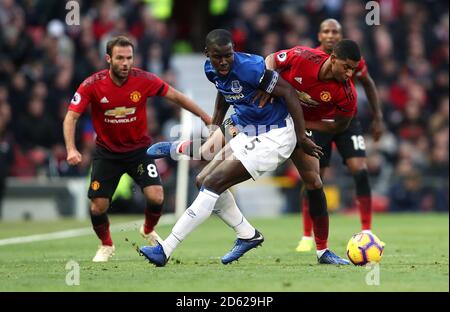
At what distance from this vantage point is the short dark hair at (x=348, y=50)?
937cm

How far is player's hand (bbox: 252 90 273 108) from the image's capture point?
9.23 metres

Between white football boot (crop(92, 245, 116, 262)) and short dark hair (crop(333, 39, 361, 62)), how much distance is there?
3.06 meters

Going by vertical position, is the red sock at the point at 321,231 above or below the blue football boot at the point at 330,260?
above

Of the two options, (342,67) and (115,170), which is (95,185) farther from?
(342,67)

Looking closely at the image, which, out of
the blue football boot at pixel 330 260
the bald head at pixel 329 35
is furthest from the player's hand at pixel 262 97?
the bald head at pixel 329 35

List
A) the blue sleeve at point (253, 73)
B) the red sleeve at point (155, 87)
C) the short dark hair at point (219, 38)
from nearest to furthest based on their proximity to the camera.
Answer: the short dark hair at point (219, 38)
the blue sleeve at point (253, 73)
the red sleeve at point (155, 87)

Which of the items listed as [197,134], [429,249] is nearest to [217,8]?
[197,134]

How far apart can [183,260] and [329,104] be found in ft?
6.76

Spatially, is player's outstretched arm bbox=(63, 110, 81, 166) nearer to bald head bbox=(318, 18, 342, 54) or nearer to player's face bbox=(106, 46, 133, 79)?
player's face bbox=(106, 46, 133, 79)

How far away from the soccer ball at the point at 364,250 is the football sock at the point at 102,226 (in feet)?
8.44

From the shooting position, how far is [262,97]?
365 inches

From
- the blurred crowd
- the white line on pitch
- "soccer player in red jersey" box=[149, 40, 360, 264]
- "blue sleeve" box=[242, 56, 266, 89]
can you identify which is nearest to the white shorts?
"soccer player in red jersey" box=[149, 40, 360, 264]

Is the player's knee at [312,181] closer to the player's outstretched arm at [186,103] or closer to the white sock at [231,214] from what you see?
the white sock at [231,214]

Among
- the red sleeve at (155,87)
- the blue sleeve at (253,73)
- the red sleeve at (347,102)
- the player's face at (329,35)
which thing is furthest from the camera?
the player's face at (329,35)
